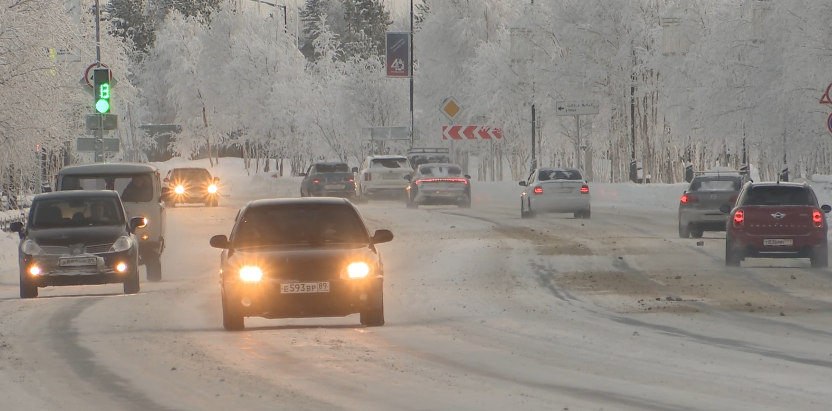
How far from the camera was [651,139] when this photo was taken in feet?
250

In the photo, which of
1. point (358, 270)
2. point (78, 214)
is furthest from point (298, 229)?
point (78, 214)

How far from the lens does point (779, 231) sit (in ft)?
74.6

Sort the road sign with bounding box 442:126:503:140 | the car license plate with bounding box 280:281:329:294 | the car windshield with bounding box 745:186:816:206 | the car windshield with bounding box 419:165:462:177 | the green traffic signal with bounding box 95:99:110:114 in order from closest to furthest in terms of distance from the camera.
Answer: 1. the car license plate with bounding box 280:281:329:294
2. the car windshield with bounding box 745:186:816:206
3. the green traffic signal with bounding box 95:99:110:114
4. the car windshield with bounding box 419:165:462:177
5. the road sign with bounding box 442:126:503:140

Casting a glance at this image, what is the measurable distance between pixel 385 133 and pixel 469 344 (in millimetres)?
58284

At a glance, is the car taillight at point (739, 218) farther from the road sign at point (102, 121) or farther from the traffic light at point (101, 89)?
the road sign at point (102, 121)

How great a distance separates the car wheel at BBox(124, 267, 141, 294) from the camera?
19422 millimetres

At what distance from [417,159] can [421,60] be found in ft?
141

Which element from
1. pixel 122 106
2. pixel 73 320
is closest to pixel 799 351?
pixel 73 320

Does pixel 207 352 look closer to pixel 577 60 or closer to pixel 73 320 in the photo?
pixel 73 320

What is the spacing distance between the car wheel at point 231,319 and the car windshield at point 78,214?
5.93 m

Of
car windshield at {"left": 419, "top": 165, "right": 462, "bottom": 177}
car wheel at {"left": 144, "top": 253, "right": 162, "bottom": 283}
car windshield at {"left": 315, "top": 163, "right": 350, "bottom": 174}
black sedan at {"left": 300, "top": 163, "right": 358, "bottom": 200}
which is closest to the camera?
car wheel at {"left": 144, "top": 253, "right": 162, "bottom": 283}

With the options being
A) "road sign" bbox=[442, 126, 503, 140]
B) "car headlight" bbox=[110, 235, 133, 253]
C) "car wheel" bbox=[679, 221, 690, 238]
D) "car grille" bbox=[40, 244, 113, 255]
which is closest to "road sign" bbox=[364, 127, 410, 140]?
"road sign" bbox=[442, 126, 503, 140]

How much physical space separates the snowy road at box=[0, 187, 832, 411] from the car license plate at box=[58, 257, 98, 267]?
0.51 m

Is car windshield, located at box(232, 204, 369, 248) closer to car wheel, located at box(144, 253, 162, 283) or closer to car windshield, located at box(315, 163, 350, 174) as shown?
car wheel, located at box(144, 253, 162, 283)
